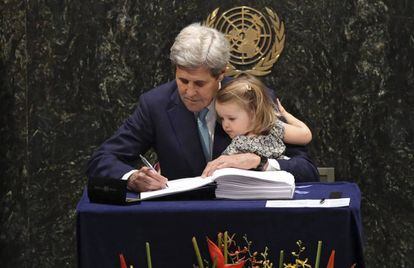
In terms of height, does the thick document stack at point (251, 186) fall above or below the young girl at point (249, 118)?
below

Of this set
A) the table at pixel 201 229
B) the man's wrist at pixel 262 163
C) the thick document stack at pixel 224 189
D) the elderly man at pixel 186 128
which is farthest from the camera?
the elderly man at pixel 186 128

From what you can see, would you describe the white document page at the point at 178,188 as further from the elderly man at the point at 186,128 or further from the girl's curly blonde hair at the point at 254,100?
the girl's curly blonde hair at the point at 254,100

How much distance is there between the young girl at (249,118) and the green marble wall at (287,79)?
146 centimetres

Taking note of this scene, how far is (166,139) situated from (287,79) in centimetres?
136

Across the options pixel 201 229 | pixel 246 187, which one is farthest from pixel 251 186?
pixel 201 229

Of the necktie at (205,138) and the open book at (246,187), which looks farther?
the necktie at (205,138)

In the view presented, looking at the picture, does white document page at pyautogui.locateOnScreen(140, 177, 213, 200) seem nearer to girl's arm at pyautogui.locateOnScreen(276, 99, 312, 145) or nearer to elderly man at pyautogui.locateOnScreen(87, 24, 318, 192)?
elderly man at pyautogui.locateOnScreen(87, 24, 318, 192)

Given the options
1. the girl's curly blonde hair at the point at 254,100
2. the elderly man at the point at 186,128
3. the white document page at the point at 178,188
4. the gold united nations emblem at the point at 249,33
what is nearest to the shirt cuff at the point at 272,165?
the elderly man at the point at 186,128

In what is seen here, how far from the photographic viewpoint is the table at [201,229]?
3.86m

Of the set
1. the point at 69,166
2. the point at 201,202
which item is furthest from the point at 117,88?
the point at 201,202

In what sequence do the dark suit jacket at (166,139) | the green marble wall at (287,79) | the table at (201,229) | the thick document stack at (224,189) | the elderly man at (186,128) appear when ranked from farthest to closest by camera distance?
the green marble wall at (287,79)
the dark suit jacket at (166,139)
the elderly man at (186,128)
the thick document stack at (224,189)
the table at (201,229)

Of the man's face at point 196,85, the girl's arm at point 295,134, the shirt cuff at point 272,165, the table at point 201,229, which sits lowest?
the table at point 201,229

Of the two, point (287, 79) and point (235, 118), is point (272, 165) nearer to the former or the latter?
point (235, 118)

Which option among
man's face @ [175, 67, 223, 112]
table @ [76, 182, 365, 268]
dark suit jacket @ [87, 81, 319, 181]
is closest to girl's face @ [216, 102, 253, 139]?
man's face @ [175, 67, 223, 112]
